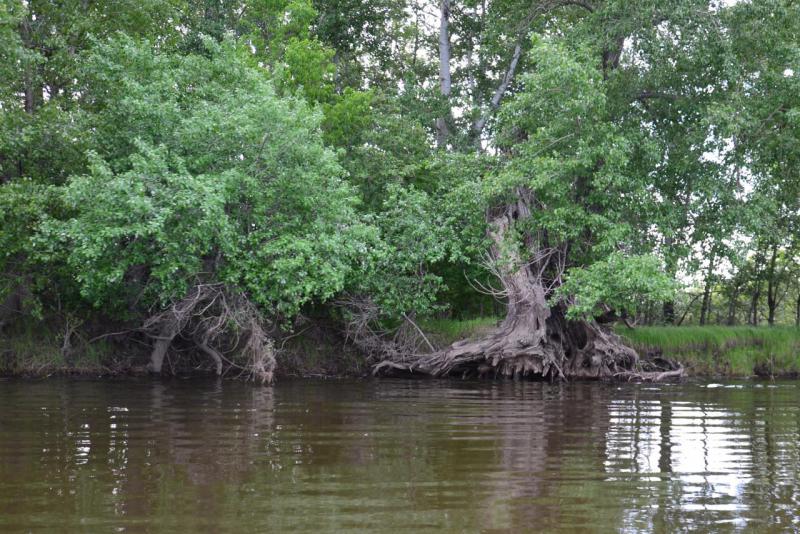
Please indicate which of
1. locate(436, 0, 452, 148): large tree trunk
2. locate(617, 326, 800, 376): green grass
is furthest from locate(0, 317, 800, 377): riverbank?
locate(436, 0, 452, 148): large tree trunk

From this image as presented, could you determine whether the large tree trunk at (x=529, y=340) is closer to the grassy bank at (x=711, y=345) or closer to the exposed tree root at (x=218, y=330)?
the grassy bank at (x=711, y=345)

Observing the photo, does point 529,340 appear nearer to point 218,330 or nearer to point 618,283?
point 618,283

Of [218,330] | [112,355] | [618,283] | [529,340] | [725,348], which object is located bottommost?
[112,355]

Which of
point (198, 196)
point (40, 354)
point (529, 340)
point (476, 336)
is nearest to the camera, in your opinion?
point (198, 196)

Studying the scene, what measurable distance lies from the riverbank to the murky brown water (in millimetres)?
6526

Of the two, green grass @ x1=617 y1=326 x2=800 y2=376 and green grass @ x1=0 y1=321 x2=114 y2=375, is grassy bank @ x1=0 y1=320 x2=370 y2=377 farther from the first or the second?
green grass @ x1=617 y1=326 x2=800 y2=376

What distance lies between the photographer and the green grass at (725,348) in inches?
861

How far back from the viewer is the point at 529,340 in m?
19.2

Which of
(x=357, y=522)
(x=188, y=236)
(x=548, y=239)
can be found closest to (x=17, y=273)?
(x=188, y=236)

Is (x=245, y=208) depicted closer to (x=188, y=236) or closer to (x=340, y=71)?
(x=188, y=236)

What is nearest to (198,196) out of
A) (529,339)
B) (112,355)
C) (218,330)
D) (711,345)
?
(218,330)

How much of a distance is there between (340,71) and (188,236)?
16.3 m

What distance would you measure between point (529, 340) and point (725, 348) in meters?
6.76

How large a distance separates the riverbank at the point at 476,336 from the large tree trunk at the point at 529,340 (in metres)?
1.35
